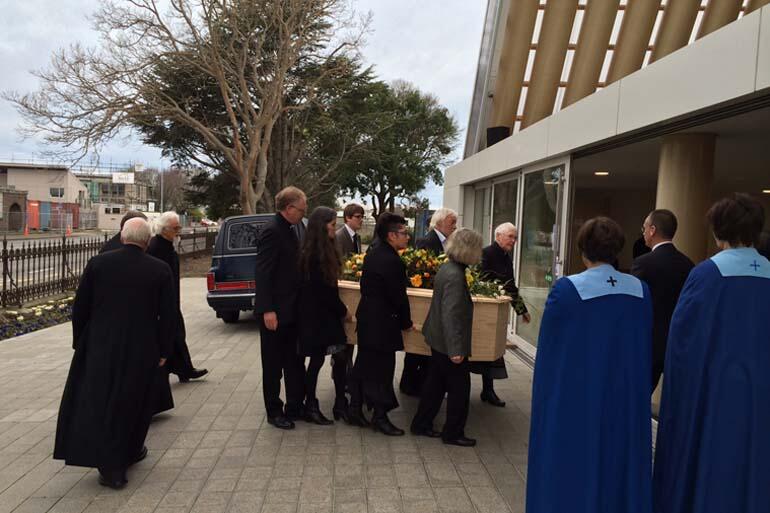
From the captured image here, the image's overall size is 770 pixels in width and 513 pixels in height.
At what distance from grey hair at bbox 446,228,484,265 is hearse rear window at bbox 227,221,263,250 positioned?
6.41 m

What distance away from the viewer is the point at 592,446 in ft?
9.39

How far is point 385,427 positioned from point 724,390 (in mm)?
2908

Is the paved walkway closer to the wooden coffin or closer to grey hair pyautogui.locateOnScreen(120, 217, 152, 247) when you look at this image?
the wooden coffin

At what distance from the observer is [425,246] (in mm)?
6070

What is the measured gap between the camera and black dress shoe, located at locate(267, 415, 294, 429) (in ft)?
16.7

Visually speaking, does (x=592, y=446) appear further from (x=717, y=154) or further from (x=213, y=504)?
(x=717, y=154)

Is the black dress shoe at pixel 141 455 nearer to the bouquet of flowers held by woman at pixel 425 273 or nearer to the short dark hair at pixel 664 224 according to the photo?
the bouquet of flowers held by woman at pixel 425 273

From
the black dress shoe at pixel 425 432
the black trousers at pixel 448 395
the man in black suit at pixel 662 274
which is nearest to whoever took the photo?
the man in black suit at pixel 662 274

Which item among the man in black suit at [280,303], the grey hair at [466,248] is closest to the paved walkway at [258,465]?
the man in black suit at [280,303]

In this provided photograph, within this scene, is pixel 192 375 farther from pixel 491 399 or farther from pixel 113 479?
pixel 491 399

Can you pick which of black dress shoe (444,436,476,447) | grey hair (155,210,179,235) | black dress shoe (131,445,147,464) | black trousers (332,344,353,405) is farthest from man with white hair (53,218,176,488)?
black dress shoe (444,436,476,447)

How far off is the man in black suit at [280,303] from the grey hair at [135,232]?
Result: 105cm

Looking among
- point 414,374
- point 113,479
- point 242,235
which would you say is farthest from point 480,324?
point 242,235

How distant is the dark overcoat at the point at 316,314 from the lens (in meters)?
4.89
